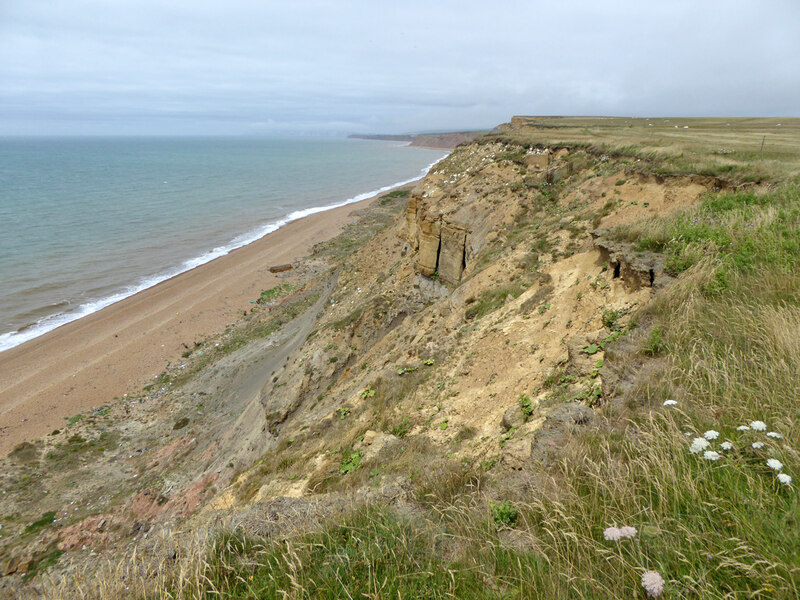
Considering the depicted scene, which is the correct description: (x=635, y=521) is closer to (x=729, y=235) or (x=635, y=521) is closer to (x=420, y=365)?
(x=729, y=235)

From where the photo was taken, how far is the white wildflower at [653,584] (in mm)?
2010

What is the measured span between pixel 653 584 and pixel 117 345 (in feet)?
90.6

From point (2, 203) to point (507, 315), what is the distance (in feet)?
264

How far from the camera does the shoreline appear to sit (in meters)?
18.4

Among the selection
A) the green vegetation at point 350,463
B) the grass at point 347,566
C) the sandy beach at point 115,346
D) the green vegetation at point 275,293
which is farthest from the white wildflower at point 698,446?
the green vegetation at point 275,293

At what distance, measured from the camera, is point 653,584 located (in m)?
2.04

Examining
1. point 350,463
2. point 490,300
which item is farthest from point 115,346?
point 350,463

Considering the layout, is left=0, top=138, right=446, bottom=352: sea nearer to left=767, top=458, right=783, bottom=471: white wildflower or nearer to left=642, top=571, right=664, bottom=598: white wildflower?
left=642, top=571, right=664, bottom=598: white wildflower

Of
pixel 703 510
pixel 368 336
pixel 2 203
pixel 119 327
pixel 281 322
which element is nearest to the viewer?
pixel 703 510

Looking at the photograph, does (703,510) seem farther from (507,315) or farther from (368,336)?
(368,336)

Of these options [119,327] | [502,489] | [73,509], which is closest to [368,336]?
[73,509]

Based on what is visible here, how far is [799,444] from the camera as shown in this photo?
2652mm

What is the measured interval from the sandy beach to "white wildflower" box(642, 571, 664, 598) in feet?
71.4

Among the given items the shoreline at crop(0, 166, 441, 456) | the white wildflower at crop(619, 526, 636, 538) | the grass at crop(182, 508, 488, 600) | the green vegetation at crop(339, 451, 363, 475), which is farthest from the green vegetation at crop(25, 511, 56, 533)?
the white wildflower at crop(619, 526, 636, 538)
